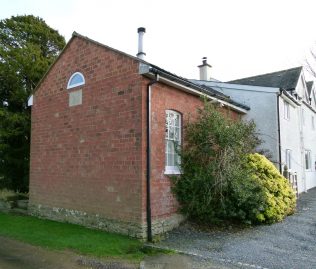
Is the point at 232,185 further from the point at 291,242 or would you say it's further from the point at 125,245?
the point at 125,245

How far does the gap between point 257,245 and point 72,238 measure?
4924 millimetres

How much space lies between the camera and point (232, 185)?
10469 millimetres

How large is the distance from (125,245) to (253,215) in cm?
435

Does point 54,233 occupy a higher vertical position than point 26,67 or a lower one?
lower

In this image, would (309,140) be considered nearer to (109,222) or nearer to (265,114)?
(265,114)

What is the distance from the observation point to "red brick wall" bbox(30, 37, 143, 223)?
10000 millimetres

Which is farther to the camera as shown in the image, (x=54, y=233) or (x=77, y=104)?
(x=77, y=104)

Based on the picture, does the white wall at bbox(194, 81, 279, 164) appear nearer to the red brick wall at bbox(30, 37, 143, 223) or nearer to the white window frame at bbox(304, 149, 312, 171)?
the white window frame at bbox(304, 149, 312, 171)

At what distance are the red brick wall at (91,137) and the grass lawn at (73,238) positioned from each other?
73 centimetres

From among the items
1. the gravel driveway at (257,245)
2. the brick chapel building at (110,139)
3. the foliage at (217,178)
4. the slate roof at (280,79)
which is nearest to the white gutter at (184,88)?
the brick chapel building at (110,139)

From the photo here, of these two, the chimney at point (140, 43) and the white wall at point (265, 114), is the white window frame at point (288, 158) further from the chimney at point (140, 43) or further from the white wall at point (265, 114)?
the chimney at point (140, 43)

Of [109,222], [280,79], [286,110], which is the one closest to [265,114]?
[286,110]

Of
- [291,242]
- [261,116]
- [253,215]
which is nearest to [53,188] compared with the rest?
[253,215]

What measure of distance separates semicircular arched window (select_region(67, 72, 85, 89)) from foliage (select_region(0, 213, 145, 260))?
480cm
